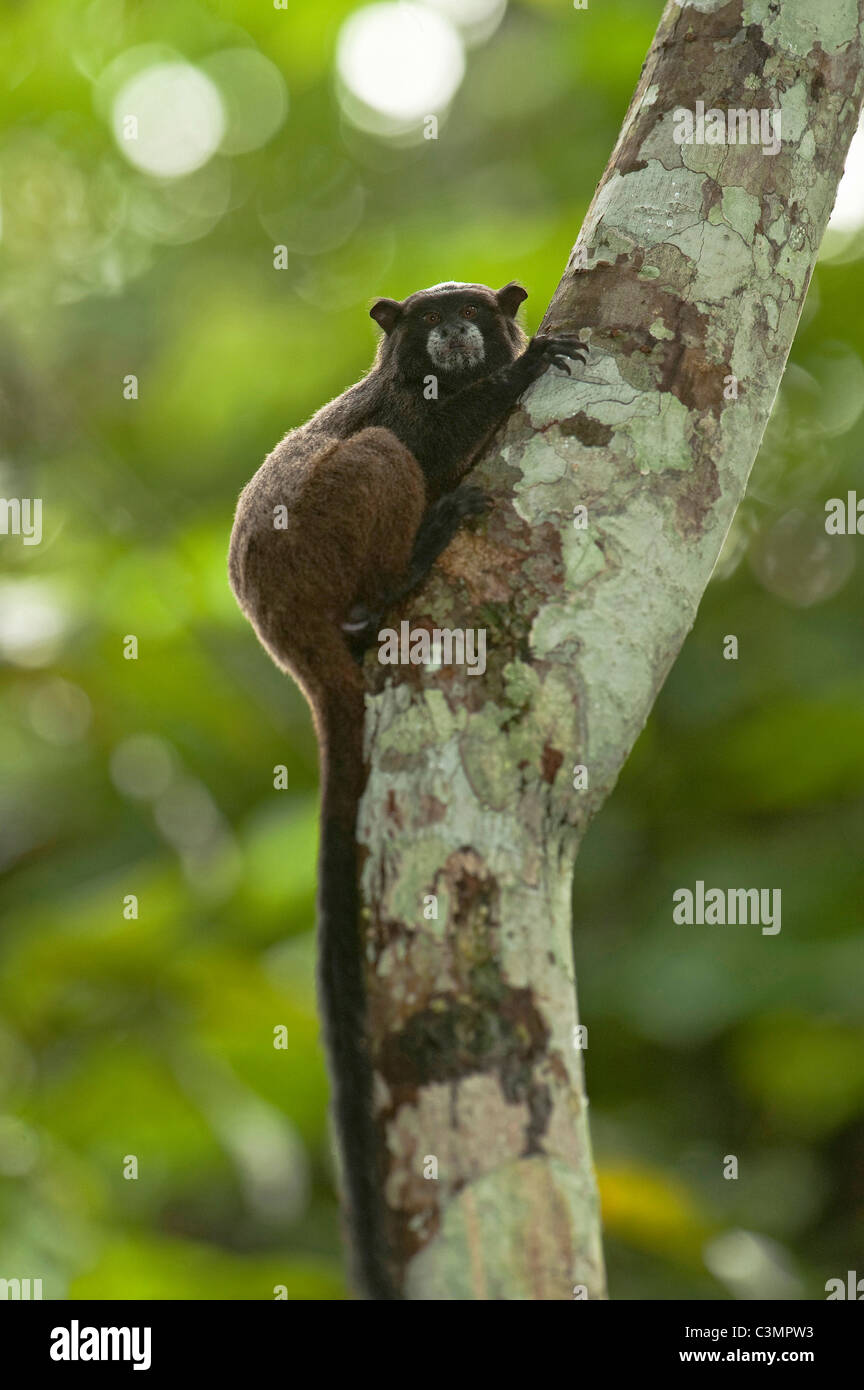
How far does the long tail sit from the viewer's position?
198 centimetres

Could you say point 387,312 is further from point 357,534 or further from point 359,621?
point 359,621

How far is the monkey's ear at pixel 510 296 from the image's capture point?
3.89 m

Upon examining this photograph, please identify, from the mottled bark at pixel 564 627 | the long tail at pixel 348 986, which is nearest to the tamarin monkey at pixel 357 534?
the long tail at pixel 348 986

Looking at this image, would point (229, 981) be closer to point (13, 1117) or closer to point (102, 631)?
point (13, 1117)

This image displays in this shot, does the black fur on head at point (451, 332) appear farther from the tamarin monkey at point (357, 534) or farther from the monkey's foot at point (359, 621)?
the monkey's foot at point (359, 621)

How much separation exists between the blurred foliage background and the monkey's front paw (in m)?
1.97

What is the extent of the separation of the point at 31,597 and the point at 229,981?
1.74 m

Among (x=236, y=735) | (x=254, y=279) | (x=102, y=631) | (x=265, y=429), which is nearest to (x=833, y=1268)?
(x=236, y=735)

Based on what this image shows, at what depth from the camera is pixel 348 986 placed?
7.52 feet

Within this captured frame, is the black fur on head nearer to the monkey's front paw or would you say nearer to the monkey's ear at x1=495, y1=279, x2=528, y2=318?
the monkey's ear at x1=495, y1=279, x2=528, y2=318

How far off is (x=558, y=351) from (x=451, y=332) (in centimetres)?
118
